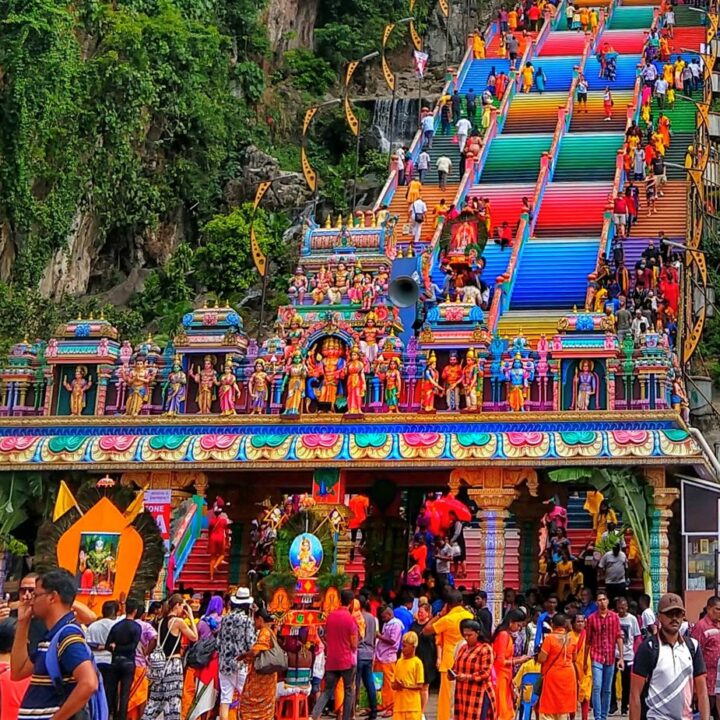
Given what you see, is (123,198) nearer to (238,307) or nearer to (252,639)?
(238,307)

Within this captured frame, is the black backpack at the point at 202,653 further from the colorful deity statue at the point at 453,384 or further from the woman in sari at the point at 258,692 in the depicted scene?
the colorful deity statue at the point at 453,384

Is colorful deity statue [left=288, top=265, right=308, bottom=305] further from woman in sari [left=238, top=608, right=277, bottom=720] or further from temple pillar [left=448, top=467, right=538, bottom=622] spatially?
woman in sari [left=238, top=608, right=277, bottom=720]

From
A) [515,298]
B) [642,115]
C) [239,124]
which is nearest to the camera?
[515,298]

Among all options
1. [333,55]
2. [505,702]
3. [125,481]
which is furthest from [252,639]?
[333,55]

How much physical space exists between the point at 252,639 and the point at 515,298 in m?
16.1

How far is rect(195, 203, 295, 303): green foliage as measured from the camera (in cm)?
3706

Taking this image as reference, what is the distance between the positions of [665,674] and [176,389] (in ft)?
50.8

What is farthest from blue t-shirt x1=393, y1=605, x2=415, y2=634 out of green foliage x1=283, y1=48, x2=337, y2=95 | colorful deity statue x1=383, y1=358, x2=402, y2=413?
green foliage x1=283, y1=48, x2=337, y2=95

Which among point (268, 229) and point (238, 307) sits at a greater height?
point (268, 229)

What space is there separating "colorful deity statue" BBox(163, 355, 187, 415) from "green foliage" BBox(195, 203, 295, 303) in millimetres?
14151

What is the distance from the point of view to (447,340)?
21.7m

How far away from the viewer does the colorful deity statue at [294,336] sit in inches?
883

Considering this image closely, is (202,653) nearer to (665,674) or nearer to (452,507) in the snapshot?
(665,674)

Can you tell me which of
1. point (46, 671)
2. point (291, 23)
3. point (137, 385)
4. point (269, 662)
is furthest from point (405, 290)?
point (291, 23)
